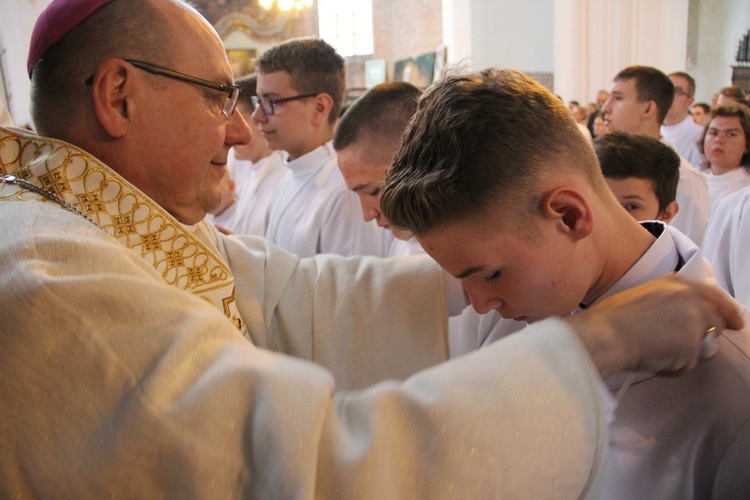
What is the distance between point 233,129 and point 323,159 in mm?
1996

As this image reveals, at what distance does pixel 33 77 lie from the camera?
151 centimetres

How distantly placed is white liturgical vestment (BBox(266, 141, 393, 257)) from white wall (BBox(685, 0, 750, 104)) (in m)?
11.4

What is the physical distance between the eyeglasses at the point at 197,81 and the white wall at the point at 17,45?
27.7ft

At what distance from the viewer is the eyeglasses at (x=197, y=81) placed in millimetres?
1486

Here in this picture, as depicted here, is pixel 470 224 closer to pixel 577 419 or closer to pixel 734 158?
pixel 577 419

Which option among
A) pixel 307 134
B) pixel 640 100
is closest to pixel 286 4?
pixel 640 100

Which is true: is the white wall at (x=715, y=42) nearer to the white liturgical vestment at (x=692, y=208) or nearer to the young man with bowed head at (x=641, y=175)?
the white liturgical vestment at (x=692, y=208)

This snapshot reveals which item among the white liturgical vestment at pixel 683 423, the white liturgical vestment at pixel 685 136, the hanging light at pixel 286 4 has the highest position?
the hanging light at pixel 286 4

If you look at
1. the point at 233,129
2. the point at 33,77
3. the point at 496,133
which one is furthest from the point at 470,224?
the point at 33,77

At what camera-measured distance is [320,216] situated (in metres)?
3.44

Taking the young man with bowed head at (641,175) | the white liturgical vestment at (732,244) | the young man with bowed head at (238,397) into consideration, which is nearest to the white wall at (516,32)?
the white liturgical vestment at (732,244)

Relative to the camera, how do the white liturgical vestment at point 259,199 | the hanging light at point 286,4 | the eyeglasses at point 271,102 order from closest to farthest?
the eyeglasses at point 271,102 < the white liturgical vestment at point 259,199 < the hanging light at point 286,4

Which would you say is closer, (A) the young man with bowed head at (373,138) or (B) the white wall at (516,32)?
(A) the young man with bowed head at (373,138)

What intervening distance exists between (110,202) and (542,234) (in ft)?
3.02
